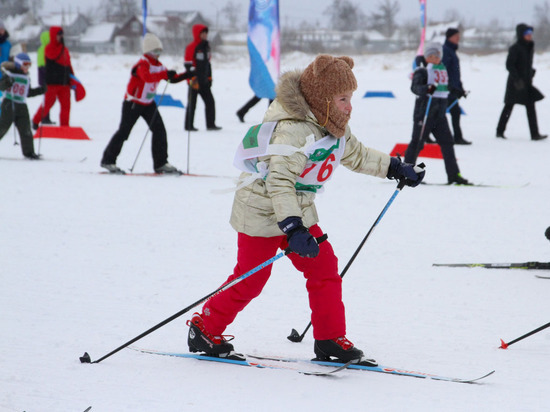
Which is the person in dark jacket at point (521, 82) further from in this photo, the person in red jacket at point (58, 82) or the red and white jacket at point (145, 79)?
the person in red jacket at point (58, 82)

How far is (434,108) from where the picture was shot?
24.5ft

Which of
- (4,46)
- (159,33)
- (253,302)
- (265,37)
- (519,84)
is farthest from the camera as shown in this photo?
(159,33)

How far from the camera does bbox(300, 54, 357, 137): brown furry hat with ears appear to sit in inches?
114

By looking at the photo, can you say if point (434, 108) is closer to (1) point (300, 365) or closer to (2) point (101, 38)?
(1) point (300, 365)

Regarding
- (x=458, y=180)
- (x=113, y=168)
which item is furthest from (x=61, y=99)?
(x=458, y=180)

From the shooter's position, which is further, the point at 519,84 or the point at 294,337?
the point at 519,84

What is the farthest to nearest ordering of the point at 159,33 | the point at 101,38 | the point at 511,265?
the point at 101,38
the point at 159,33
the point at 511,265

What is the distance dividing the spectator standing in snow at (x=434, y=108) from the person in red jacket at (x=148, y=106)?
2.50 metres

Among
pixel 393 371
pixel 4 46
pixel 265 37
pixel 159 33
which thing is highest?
pixel 159 33

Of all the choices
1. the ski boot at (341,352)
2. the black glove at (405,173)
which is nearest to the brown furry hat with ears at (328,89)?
the black glove at (405,173)

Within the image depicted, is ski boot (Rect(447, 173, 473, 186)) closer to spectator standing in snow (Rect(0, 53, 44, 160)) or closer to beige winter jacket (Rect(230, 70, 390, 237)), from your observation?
beige winter jacket (Rect(230, 70, 390, 237))

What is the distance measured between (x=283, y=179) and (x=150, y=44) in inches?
219

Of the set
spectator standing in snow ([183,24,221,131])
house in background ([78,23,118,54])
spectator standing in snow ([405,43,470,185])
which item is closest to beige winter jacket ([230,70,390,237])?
spectator standing in snow ([405,43,470,185])

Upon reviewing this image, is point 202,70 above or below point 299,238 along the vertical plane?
above
